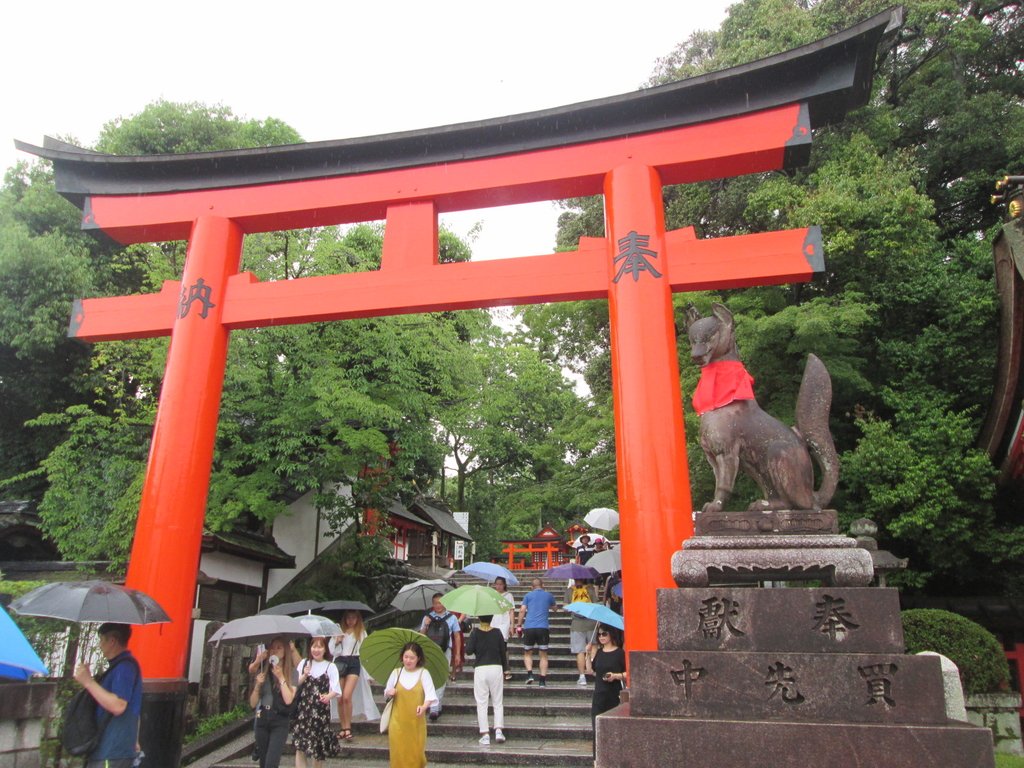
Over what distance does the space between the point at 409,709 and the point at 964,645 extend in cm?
589

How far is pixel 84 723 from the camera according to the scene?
3.88m

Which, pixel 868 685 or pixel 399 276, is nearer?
pixel 868 685

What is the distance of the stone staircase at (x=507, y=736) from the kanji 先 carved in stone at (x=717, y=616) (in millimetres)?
3346

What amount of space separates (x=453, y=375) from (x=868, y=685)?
10391 mm

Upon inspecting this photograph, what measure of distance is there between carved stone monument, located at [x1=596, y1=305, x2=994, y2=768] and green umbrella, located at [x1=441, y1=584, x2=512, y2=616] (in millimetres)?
4120

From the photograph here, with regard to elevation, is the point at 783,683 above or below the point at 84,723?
above

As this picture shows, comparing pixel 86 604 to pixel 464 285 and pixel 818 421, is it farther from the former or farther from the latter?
pixel 818 421

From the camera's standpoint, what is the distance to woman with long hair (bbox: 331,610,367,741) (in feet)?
24.8

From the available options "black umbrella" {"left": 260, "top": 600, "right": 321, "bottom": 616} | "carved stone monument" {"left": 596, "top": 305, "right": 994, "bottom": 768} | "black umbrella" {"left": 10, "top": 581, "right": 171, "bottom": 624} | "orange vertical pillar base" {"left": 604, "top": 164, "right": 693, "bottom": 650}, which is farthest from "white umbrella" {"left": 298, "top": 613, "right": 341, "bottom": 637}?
"carved stone monument" {"left": 596, "top": 305, "right": 994, "bottom": 768}

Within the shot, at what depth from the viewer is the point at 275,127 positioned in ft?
65.0

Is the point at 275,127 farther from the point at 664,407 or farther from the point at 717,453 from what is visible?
the point at 717,453

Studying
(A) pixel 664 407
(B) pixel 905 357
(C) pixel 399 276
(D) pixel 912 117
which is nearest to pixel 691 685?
(A) pixel 664 407

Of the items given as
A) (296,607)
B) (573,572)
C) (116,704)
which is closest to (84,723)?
(116,704)

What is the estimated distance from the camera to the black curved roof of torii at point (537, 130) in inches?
287
